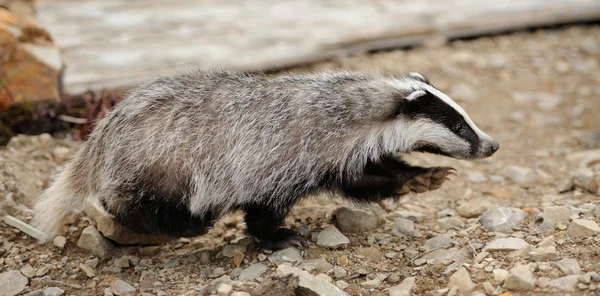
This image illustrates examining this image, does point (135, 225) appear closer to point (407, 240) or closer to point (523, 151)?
point (407, 240)

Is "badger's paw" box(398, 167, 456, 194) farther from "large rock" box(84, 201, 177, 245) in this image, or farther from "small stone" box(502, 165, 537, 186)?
"large rock" box(84, 201, 177, 245)

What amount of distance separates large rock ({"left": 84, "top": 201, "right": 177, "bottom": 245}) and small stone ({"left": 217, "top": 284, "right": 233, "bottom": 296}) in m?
0.99

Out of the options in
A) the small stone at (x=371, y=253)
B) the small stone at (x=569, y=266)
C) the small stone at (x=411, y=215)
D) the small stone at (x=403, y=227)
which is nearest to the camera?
the small stone at (x=569, y=266)

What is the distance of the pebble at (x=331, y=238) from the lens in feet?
15.9

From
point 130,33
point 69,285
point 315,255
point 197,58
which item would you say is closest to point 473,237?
point 315,255

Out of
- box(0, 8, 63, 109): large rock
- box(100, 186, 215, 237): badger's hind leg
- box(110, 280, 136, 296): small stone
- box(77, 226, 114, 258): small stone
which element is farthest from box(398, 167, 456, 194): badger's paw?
box(0, 8, 63, 109): large rock

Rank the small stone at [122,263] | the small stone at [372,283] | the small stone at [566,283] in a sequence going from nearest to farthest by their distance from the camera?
the small stone at [566,283] < the small stone at [372,283] < the small stone at [122,263]

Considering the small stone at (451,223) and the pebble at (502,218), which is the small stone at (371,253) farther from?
the pebble at (502,218)

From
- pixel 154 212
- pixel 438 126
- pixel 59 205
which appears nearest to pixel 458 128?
pixel 438 126

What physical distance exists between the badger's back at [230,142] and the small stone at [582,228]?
140 centimetres

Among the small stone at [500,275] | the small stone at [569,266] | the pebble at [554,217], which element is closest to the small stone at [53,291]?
the small stone at [500,275]

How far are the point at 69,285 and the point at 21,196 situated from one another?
4.01 feet

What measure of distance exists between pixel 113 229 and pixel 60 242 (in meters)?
0.39

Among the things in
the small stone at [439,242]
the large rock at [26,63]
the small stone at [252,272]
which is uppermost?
the large rock at [26,63]
